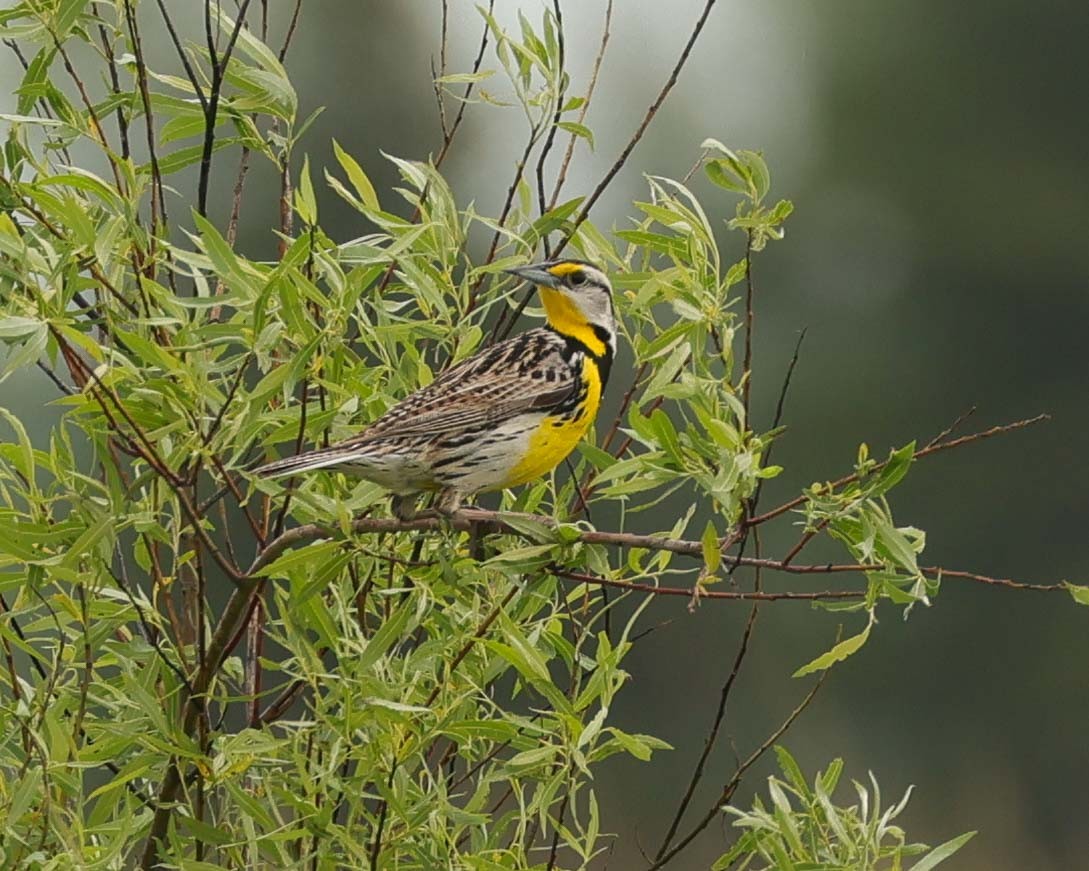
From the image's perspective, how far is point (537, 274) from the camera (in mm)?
2715

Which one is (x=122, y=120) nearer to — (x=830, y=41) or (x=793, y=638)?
(x=793, y=638)

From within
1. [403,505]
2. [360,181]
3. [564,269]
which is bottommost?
[403,505]

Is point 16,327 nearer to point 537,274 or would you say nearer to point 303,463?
point 303,463

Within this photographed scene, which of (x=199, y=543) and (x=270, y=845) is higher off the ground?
(x=199, y=543)

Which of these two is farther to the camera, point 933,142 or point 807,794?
point 933,142

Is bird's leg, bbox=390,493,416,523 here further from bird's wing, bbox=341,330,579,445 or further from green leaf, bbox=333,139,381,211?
green leaf, bbox=333,139,381,211

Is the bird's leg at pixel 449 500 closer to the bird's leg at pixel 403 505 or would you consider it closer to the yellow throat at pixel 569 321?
the bird's leg at pixel 403 505

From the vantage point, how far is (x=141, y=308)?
7.21 feet

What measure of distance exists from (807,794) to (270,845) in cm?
64

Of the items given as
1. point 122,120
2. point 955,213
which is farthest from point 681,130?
point 122,120

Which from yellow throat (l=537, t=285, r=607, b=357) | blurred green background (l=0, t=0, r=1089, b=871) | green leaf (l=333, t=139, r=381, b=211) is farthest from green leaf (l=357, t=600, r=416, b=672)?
blurred green background (l=0, t=0, r=1089, b=871)

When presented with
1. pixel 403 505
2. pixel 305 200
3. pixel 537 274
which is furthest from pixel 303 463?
pixel 537 274

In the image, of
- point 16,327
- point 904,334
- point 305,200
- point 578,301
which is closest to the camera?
point 16,327

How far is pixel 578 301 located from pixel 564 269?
0.13 metres
